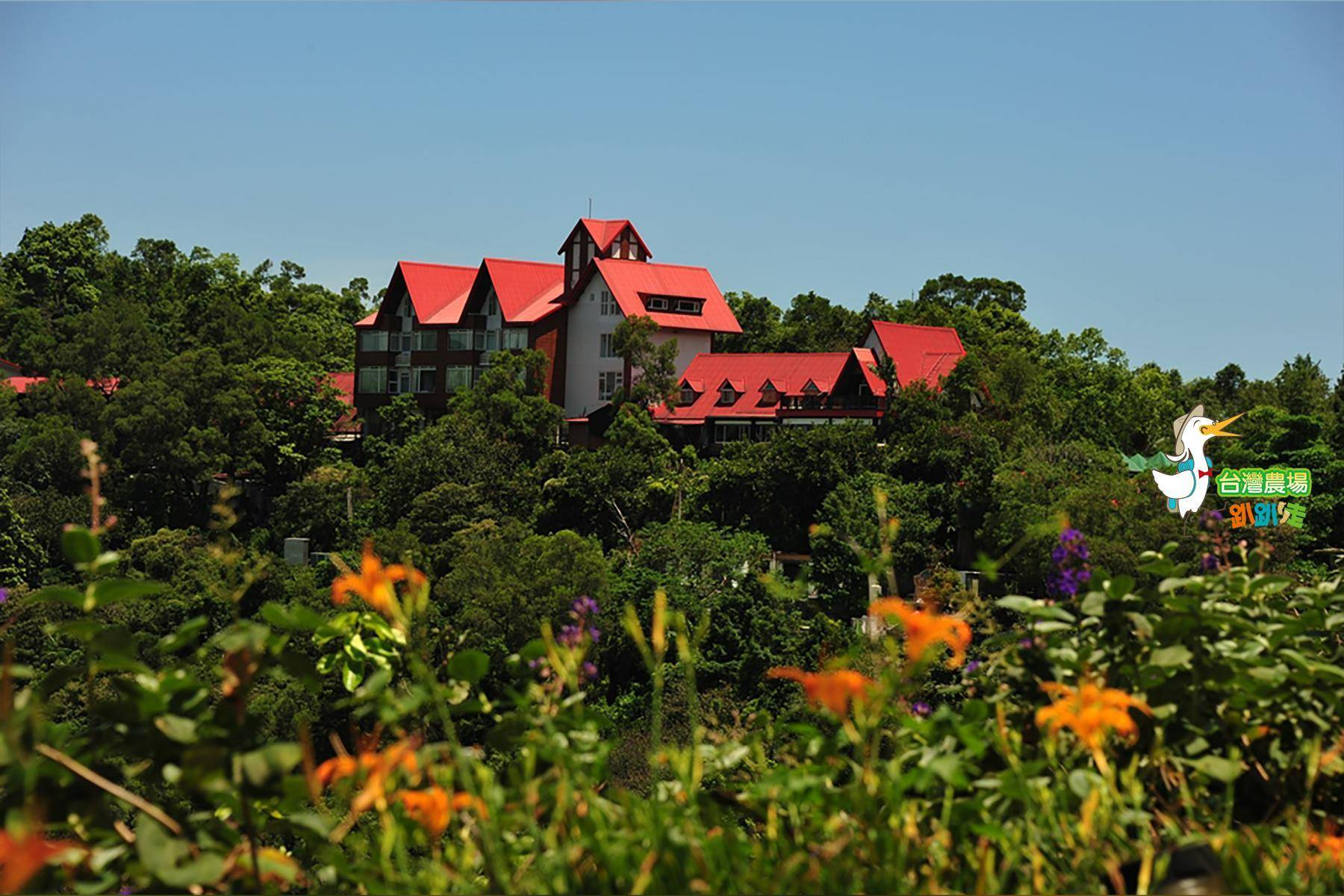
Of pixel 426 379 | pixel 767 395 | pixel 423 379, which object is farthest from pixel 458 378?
pixel 767 395

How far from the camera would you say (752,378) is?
88.5 ft

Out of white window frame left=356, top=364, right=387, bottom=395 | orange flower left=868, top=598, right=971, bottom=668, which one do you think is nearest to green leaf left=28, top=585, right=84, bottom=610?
orange flower left=868, top=598, right=971, bottom=668

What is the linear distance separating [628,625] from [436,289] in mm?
30905

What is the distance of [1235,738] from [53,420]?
29.2 meters

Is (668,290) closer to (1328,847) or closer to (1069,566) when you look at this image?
(1069,566)

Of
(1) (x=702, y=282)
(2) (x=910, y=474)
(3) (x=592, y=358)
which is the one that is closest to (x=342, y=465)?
(3) (x=592, y=358)

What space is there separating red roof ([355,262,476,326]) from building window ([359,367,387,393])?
1.21 meters

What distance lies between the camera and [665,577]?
2070 cm

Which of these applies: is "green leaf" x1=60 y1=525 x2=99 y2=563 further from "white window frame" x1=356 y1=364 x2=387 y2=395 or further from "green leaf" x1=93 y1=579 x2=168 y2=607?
"white window frame" x1=356 y1=364 x2=387 y2=395

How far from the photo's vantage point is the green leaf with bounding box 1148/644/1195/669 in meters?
1.67

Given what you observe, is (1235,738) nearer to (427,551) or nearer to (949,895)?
(949,895)

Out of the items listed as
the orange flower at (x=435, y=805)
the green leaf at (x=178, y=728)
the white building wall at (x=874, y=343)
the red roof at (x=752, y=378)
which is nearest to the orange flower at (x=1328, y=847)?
the orange flower at (x=435, y=805)

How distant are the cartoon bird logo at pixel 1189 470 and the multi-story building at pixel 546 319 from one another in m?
12.1

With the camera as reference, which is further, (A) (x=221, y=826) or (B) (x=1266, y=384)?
(B) (x=1266, y=384)
